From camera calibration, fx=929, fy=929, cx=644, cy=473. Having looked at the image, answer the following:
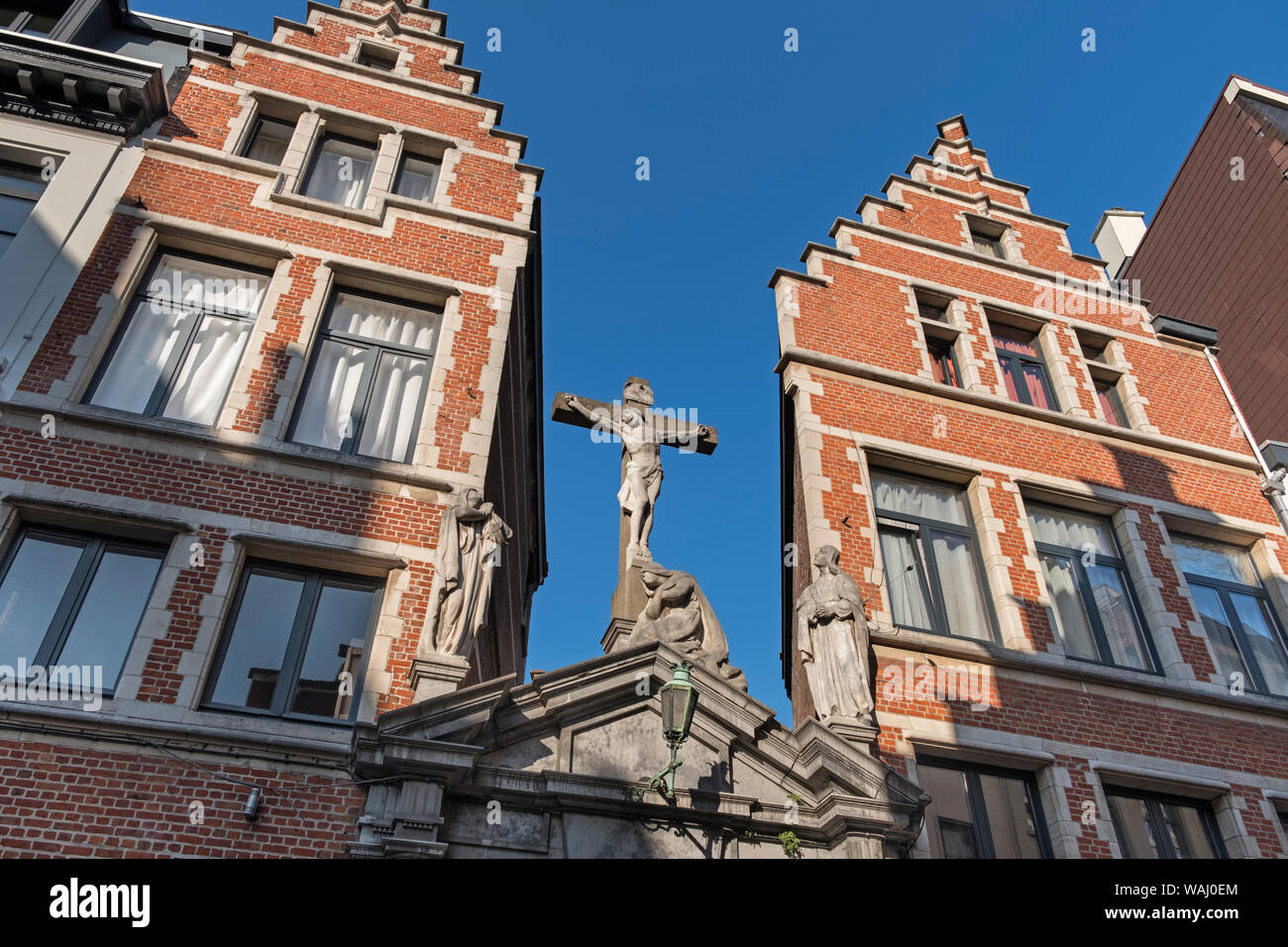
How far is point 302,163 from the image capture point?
1315 centimetres

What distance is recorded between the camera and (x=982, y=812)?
982 cm

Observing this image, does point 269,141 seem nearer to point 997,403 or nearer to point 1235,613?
point 997,403

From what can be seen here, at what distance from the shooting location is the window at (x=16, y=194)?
1132cm

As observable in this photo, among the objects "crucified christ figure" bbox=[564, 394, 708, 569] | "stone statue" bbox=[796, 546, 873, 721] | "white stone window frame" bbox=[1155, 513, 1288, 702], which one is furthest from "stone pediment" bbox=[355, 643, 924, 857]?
"white stone window frame" bbox=[1155, 513, 1288, 702]

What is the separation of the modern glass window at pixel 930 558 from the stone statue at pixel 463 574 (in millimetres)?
5050

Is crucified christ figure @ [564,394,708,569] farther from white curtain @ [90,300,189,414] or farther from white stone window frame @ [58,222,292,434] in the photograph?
white curtain @ [90,300,189,414]

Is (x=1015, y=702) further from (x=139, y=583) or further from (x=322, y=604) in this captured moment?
(x=139, y=583)

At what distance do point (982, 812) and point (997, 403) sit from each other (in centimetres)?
627

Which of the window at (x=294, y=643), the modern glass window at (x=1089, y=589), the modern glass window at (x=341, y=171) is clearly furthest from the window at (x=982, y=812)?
the modern glass window at (x=341, y=171)

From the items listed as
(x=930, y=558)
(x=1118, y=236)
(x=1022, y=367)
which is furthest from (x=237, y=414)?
(x=1118, y=236)

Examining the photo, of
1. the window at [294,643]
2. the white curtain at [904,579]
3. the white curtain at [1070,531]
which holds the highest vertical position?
the white curtain at [1070,531]

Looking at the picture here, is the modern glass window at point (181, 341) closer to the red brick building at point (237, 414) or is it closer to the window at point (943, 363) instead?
the red brick building at point (237, 414)

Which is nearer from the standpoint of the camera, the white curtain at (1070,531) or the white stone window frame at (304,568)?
the white stone window frame at (304,568)

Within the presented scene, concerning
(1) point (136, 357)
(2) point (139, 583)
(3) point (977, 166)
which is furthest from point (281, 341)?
(3) point (977, 166)
